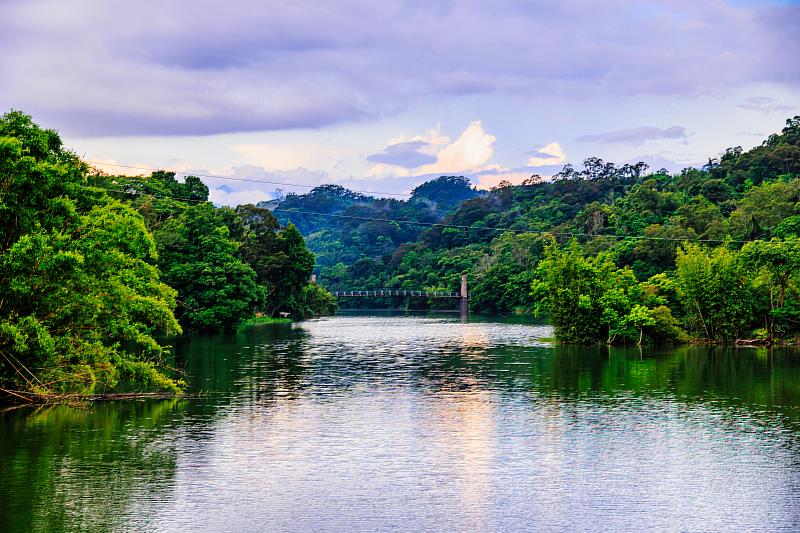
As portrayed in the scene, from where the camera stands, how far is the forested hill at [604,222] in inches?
3718

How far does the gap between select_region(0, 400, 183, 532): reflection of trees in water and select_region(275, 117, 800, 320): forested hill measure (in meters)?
43.7

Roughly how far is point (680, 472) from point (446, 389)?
58.8 feet

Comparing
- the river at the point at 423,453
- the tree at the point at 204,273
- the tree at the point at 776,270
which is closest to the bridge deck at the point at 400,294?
the tree at the point at 204,273

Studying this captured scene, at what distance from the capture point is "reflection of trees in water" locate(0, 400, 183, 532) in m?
20.8

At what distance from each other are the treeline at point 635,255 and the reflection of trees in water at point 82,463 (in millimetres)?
35885

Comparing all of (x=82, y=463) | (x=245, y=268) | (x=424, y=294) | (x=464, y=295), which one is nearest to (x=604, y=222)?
(x=464, y=295)

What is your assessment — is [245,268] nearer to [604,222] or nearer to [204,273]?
[204,273]

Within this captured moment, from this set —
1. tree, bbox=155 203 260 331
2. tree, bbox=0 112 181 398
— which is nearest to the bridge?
tree, bbox=155 203 260 331

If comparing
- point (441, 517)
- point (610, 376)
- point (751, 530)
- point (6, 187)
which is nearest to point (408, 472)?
point (441, 517)

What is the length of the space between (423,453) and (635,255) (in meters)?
73.8

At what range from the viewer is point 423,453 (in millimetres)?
27641

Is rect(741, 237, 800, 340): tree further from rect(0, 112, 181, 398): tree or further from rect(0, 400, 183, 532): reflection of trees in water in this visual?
rect(0, 400, 183, 532): reflection of trees in water

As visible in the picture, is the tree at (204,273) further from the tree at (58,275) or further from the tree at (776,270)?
the tree at (776,270)

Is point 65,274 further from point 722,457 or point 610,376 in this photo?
point 610,376
